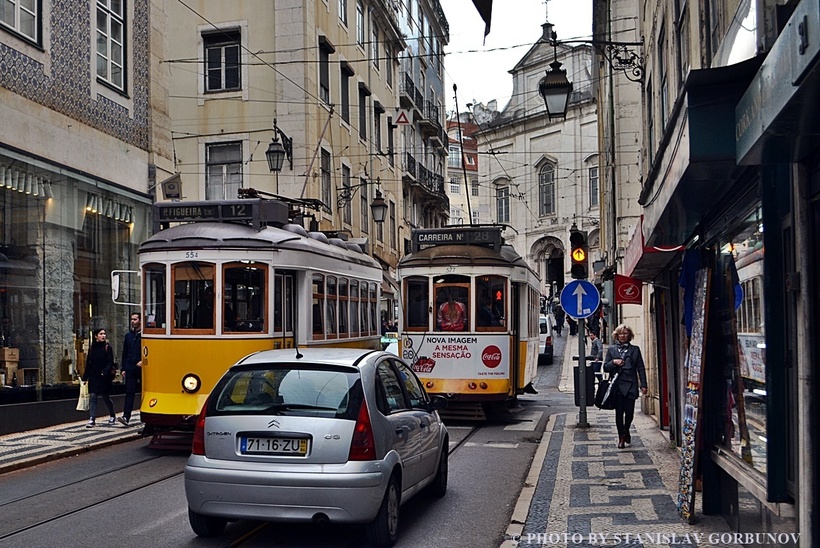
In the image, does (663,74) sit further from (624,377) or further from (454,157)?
(454,157)

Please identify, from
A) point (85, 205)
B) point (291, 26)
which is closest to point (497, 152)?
point (291, 26)

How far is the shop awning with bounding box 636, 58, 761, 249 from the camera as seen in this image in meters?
5.48

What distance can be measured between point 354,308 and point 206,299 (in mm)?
4782

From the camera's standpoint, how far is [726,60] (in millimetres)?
7734

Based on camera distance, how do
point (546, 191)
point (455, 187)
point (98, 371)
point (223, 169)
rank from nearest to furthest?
1. point (98, 371)
2. point (223, 169)
3. point (546, 191)
4. point (455, 187)

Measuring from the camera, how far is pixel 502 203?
68375 mm

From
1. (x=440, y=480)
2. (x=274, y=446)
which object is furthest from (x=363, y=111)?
(x=274, y=446)

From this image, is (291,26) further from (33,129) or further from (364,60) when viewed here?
(33,129)

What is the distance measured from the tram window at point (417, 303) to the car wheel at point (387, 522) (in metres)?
9.28

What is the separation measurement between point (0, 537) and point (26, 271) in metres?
8.61

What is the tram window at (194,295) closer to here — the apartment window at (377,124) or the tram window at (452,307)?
the tram window at (452,307)

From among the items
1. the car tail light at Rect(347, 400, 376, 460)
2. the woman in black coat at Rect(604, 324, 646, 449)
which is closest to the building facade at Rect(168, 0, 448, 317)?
the woman in black coat at Rect(604, 324, 646, 449)

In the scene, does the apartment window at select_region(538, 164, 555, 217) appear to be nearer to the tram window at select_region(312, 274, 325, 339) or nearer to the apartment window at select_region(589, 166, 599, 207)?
the apartment window at select_region(589, 166, 599, 207)

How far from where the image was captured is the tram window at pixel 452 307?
16.6m
